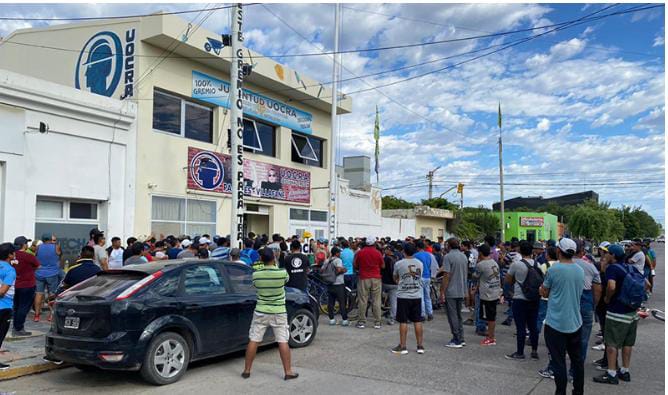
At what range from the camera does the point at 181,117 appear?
17844mm

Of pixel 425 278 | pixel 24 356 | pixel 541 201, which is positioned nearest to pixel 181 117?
pixel 425 278

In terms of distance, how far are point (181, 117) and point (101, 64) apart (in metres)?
2.84

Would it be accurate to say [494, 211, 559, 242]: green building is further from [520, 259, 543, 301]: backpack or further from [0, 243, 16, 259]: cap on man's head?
[0, 243, 16, 259]: cap on man's head

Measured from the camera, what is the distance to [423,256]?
1159 cm

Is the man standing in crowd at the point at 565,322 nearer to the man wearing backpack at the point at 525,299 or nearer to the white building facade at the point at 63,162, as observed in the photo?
Result: the man wearing backpack at the point at 525,299

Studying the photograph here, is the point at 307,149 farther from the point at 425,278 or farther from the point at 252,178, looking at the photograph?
the point at 425,278

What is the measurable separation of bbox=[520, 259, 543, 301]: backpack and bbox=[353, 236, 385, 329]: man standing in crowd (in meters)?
3.23

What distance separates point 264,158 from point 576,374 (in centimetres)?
1636

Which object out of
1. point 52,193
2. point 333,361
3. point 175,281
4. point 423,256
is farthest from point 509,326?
point 52,193

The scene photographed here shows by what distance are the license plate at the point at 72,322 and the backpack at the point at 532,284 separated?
627cm

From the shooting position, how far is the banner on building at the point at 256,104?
1836 centimetres

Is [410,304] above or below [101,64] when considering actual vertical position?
below

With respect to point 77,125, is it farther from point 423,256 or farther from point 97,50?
point 423,256

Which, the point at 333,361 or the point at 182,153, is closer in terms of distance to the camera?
the point at 333,361
